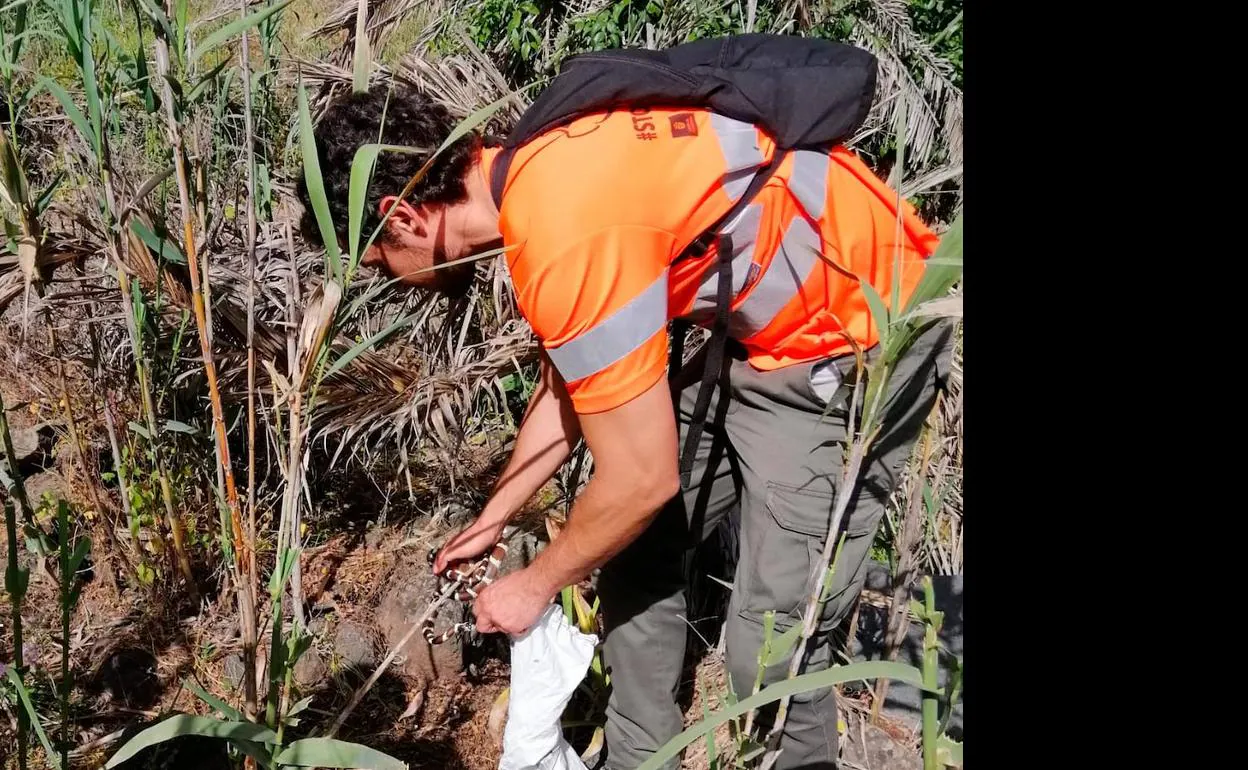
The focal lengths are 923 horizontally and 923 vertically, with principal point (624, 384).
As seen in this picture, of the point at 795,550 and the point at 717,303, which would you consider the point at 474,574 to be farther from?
the point at 717,303

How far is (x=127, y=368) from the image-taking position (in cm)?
240

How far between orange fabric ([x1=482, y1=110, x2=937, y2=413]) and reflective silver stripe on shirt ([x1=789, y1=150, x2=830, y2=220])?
14 millimetres

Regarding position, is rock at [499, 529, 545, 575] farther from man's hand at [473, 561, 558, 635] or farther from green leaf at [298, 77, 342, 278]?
green leaf at [298, 77, 342, 278]

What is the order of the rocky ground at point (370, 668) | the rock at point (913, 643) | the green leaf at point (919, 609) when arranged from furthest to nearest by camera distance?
the rock at point (913, 643), the rocky ground at point (370, 668), the green leaf at point (919, 609)

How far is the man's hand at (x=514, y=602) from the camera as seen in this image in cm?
175

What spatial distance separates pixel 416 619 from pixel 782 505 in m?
1.14

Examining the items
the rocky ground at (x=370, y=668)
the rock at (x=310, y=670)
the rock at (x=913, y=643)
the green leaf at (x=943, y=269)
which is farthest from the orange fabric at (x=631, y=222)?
the rock at (x=310, y=670)

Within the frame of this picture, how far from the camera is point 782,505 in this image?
1801 mm

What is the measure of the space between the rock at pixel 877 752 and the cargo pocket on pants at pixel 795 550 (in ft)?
2.07

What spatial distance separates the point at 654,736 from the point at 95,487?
1562 mm

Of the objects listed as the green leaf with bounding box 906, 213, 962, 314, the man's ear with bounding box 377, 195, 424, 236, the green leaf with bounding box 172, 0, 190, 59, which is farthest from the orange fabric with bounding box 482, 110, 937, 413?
the green leaf with bounding box 172, 0, 190, 59

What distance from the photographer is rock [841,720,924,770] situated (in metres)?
2.26

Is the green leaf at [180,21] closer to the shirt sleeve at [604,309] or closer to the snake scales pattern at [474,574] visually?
the shirt sleeve at [604,309]
